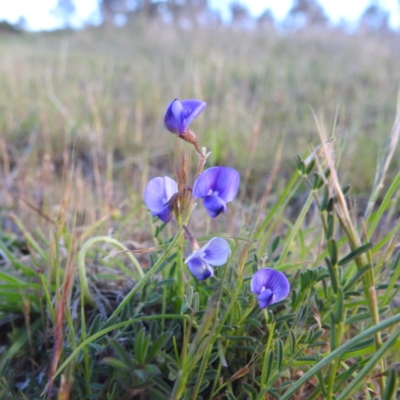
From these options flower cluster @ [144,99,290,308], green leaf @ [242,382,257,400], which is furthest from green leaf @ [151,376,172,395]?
flower cluster @ [144,99,290,308]

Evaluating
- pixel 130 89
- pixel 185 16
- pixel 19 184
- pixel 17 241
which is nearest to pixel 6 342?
pixel 17 241

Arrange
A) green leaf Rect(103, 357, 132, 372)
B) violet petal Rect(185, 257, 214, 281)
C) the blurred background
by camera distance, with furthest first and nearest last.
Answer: the blurred background
green leaf Rect(103, 357, 132, 372)
violet petal Rect(185, 257, 214, 281)

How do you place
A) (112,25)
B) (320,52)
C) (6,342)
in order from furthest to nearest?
(112,25), (320,52), (6,342)

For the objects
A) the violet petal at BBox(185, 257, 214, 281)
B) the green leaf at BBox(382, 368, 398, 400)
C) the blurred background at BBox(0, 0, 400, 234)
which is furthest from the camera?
the blurred background at BBox(0, 0, 400, 234)

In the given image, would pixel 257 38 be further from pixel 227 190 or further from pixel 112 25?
pixel 227 190

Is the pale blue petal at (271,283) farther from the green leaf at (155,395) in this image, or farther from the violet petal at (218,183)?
the green leaf at (155,395)

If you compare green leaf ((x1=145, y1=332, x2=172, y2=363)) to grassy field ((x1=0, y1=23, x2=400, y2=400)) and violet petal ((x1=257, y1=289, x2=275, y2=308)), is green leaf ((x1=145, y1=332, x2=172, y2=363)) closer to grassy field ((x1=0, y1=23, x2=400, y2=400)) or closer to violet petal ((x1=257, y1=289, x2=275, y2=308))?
grassy field ((x1=0, y1=23, x2=400, y2=400))
